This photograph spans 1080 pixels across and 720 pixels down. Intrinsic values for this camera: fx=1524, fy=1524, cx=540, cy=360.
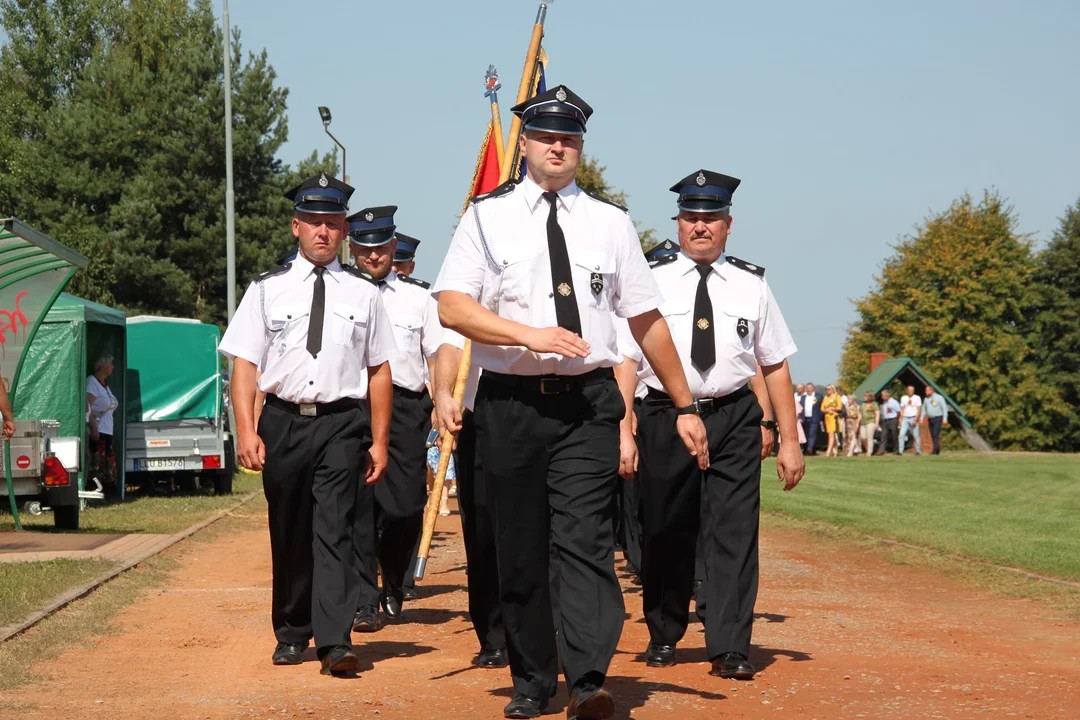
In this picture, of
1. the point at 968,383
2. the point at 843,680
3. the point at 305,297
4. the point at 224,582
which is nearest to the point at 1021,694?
the point at 843,680

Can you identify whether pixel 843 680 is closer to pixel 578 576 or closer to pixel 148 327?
pixel 578 576

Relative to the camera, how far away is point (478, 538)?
7184 mm

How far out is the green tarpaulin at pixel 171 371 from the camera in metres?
25.1

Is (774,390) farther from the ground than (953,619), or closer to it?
farther from the ground

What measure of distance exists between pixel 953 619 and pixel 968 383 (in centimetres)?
5733

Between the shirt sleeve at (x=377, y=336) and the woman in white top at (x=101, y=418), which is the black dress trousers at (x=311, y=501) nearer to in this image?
the shirt sleeve at (x=377, y=336)

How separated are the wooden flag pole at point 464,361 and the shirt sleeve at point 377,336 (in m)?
0.43

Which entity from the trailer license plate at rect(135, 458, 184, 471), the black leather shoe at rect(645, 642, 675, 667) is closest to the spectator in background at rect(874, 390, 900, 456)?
the trailer license plate at rect(135, 458, 184, 471)

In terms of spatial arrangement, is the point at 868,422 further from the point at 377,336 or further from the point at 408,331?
the point at 377,336

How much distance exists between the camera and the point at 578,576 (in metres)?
5.99

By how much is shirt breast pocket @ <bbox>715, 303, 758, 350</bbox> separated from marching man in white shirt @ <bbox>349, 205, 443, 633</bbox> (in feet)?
7.16

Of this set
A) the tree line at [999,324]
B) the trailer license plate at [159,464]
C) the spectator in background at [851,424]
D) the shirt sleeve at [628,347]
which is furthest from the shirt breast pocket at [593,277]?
the tree line at [999,324]

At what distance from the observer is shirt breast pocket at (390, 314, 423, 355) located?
1026 cm

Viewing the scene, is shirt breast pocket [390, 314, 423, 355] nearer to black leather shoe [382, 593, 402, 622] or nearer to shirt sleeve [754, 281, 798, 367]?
black leather shoe [382, 593, 402, 622]
